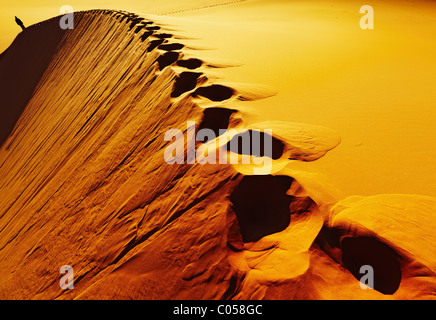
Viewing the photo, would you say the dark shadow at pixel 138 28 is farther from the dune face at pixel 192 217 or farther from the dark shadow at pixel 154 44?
the dune face at pixel 192 217

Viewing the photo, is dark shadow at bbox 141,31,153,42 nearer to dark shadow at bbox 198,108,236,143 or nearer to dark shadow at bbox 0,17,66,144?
dark shadow at bbox 198,108,236,143

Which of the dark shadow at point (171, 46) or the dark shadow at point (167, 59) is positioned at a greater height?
the dark shadow at point (171, 46)

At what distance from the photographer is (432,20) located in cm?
604

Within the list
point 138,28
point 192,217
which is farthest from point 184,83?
point 138,28

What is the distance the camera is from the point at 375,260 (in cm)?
98

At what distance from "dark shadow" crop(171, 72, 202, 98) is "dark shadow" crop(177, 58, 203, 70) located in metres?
0.28

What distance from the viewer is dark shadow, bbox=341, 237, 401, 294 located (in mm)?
923

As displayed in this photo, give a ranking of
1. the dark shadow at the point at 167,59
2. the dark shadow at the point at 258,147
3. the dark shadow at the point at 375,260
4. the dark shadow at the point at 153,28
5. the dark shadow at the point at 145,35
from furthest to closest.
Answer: the dark shadow at the point at 153,28 < the dark shadow at the point at 145,35 < the dark shadow at the point at 167,59 < the dark shadow at the point at 258,147 < the dark shadow at the point at 375,260

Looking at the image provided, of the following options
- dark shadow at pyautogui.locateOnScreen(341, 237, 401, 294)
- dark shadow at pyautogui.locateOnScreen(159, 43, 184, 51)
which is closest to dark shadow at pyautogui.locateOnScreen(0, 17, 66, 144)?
dark shadow at pyautogui.locateOnScreen(159, 43, 184, 51)

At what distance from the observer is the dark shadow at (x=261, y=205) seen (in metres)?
1.16

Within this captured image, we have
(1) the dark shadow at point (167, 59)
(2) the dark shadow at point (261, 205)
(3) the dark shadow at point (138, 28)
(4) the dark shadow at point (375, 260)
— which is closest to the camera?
(4) the dark shadow at point (375, 260)

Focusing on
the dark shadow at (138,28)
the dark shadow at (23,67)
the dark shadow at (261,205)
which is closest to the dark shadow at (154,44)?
the dark shadow at (138,28)

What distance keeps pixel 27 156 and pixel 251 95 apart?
3145 millimetres

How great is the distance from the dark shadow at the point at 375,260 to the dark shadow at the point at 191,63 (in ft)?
7.32
